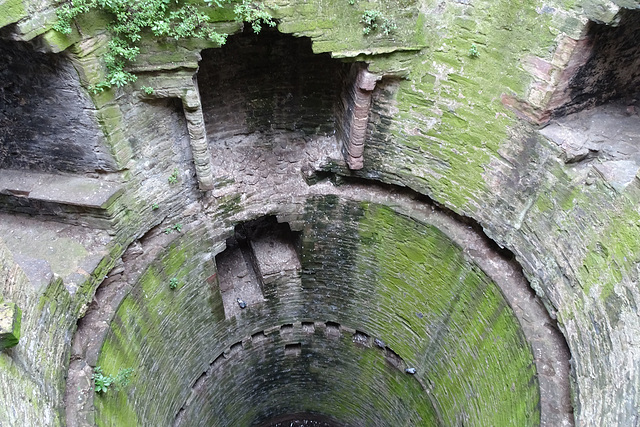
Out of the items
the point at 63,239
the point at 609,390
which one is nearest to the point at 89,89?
the point at 63,239

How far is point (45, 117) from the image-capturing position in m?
4.04

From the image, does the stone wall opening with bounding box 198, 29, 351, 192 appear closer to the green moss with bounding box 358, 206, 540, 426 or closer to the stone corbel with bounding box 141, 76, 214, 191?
the stone corbel with bounding box 141, 76, 214, 191

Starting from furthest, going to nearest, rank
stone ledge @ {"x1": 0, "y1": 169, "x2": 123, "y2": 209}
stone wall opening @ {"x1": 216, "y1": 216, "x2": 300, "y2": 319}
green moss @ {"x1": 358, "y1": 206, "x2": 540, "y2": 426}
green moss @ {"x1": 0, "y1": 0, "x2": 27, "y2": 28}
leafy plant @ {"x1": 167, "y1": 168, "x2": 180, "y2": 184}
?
1. stone wall opening @ {"x1": 216, "y1": 216, "x2": 300, "y2": 319}
2. leafy plant @ {"x1": 167, "y1": 168, "x2": 180, "y2": 184}
3. green moss @ {"x1": 358, "y1": 206, "x2": 540, "y2": 426}
4. stone ledge @ {"x1": 0, "y1": 169, "x2": 123, "y2": 209}
5. green moss @ {"x1": 0, "y1": 0, "x2": 27, "y2": 28}

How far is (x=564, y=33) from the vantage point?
370cm

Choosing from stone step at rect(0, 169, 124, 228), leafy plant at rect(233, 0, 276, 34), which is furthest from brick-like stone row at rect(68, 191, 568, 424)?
leafy plant at rect(233, 0, 276, 34)

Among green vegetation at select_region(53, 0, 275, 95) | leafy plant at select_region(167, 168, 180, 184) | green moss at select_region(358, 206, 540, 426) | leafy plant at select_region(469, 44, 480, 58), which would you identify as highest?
green vegetation at select_region(53, 0, 275, 95)

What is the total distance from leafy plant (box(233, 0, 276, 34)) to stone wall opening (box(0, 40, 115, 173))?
4.92 ft

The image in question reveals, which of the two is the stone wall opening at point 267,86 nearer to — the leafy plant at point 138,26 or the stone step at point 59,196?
the leafy plant at point 138,26

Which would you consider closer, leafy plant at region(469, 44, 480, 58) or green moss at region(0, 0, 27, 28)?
green moss at region(0, 0, 27, 28)

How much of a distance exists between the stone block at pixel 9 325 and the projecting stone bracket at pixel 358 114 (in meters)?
3.65

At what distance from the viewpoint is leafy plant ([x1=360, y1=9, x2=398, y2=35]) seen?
4270 mm

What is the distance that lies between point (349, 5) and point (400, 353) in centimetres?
482

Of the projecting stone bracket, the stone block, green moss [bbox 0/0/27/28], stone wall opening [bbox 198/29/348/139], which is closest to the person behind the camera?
the stone block

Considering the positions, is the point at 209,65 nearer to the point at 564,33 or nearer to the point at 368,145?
the point at 368,145
